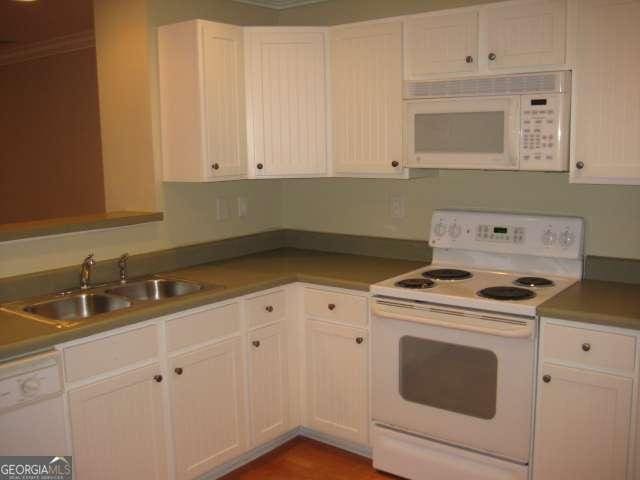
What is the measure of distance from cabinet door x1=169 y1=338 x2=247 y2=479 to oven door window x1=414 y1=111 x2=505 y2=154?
1302mm

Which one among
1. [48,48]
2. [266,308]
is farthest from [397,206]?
[48,48]

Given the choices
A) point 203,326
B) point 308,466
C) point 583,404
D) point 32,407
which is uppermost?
point 203,326

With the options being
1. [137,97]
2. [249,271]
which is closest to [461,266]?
[249,271]

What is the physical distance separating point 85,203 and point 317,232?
3185mm

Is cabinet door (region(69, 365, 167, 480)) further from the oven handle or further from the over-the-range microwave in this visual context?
the over-the-range microwave

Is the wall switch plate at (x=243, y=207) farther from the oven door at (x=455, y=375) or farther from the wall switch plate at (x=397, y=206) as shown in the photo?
the oven door at (x=455, y=375)

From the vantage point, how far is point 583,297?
2686 mm

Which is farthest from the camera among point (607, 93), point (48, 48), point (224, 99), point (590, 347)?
point (48, 48)

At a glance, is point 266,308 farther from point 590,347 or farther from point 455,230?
point 590,347

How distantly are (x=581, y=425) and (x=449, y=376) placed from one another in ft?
1.80

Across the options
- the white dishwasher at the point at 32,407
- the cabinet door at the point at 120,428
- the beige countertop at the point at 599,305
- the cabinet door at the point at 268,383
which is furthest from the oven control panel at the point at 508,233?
the white dishwasher at the point at 32,407

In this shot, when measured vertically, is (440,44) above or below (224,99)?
above

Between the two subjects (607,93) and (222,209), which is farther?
(222,209)

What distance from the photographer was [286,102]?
135 inches
